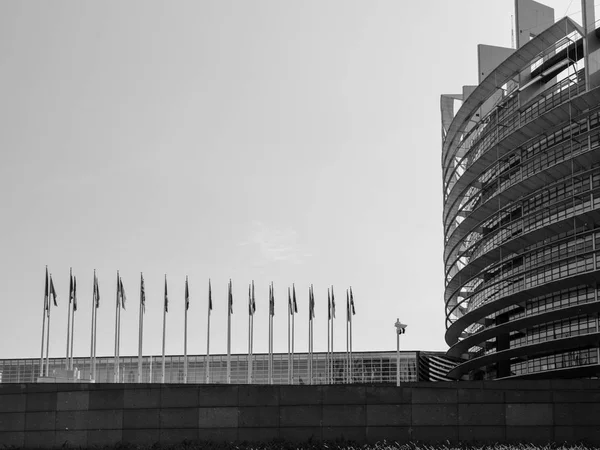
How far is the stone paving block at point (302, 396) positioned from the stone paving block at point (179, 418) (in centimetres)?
393

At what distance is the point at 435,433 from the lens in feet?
131

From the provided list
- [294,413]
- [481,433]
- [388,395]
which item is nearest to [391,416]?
[388,395]

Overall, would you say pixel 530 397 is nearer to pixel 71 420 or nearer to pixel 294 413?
pixel 294 413

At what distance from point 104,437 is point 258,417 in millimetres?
6923

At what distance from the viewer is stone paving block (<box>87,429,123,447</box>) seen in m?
41.1

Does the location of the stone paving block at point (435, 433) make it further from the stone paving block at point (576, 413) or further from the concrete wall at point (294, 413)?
the stone paving block at point (576, 413)

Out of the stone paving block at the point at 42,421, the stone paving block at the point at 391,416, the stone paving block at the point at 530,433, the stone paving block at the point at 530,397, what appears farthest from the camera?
the stone paving block at the point at 42,421

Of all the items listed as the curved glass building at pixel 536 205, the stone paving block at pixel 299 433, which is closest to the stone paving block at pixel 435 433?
the stone paving block at pixel 299 433

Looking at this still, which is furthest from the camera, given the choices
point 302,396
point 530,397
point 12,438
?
point 12,438

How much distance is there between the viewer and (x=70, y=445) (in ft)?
135

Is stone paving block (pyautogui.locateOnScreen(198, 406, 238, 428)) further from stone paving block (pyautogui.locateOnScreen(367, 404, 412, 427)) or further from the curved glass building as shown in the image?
the curved glass building

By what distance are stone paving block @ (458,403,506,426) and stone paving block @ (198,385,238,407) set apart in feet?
→ 32.4

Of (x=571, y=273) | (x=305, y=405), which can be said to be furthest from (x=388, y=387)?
(x=571, y=273)

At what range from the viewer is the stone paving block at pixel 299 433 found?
4038 centimetres
